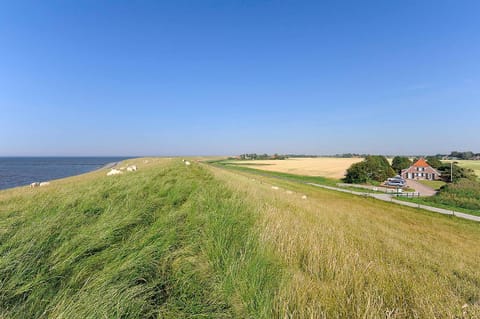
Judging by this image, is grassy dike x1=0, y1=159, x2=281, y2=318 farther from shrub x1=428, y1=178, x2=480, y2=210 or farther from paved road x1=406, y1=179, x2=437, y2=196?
paved road x1=406, y1=179, x2=437, y2=196

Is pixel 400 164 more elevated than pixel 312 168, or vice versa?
pixel 400 164

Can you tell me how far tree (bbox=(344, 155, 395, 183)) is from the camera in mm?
56375

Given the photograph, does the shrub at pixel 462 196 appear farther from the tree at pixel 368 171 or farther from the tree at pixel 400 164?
the tree at pixel 400 164

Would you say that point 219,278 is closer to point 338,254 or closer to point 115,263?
point 115,263

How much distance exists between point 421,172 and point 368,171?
23.7m

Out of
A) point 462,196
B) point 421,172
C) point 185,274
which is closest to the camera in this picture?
point 185,274

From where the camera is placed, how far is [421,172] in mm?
66688

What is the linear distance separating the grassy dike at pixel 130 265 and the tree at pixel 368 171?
60849 mm

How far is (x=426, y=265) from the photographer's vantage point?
5234 mm

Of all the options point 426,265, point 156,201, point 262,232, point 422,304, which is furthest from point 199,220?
→ point 426,265

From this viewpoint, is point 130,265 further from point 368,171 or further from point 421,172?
point 421,172

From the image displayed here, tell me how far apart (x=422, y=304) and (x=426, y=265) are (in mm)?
3696

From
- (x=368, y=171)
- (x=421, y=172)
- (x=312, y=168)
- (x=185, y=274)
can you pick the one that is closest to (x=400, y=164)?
(x=421, y=172)

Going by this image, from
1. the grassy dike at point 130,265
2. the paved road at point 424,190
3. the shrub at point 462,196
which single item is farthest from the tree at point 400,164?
the grassy dike at point 130,265
